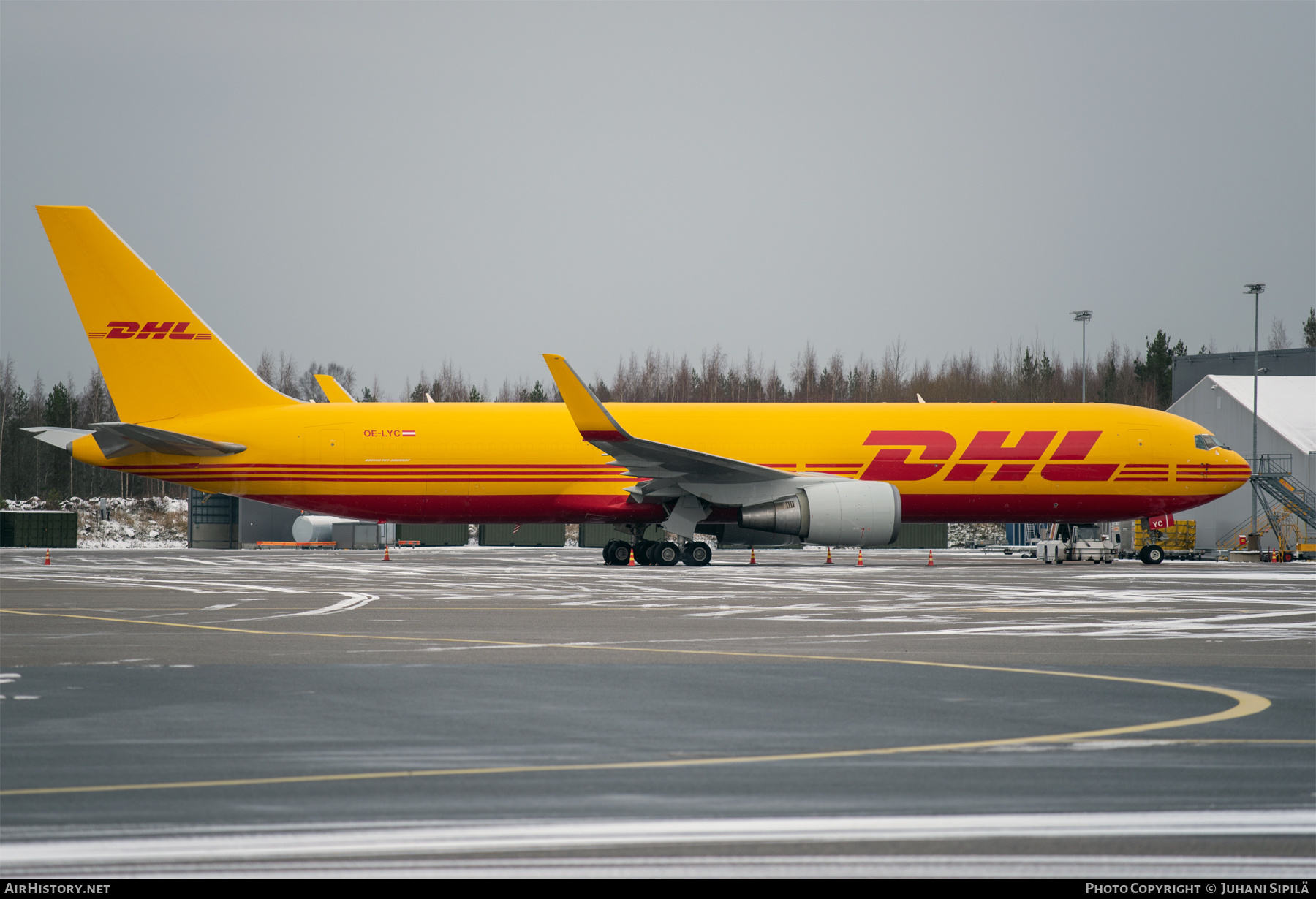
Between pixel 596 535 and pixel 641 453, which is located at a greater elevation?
pixel 641 453

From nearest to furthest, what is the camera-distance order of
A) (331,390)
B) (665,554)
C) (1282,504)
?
(665,554) → (331,390) → (1282,504)

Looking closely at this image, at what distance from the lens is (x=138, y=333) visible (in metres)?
31.0

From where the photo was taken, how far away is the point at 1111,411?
3266 cm

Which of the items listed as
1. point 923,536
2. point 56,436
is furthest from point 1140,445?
point 56,436

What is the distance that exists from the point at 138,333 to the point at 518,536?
2890 cm

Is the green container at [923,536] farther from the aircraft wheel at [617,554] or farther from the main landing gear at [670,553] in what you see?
the main landing gear at [670,553]

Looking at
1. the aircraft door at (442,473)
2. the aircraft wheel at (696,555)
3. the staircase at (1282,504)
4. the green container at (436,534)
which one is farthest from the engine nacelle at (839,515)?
the green container at (436,534)

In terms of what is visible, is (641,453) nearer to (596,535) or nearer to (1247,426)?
(596,535)

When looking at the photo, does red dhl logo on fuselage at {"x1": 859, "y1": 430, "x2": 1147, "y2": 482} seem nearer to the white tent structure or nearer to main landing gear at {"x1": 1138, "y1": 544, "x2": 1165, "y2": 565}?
main landing gear at {"x1": 1138, "y1": 544, "x2": 1165, "y2": 565}

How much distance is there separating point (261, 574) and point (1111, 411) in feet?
72.1

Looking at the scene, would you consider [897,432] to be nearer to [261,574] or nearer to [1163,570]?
[1163,570]

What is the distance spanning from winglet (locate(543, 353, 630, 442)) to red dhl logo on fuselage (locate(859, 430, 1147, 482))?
7.18 metres

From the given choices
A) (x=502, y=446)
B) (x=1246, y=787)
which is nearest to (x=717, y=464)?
(x=502, y=446)

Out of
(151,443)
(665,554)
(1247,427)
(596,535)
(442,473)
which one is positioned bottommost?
(596,535)
